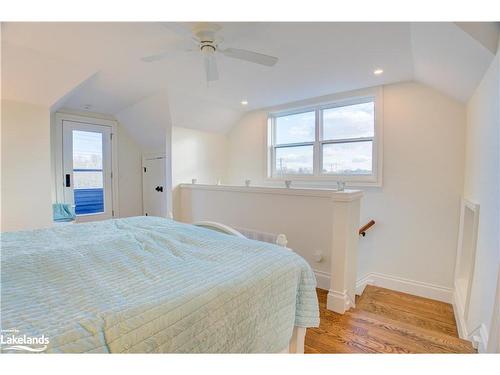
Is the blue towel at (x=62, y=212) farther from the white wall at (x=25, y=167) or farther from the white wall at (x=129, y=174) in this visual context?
the white wall at (x=129, y=174)

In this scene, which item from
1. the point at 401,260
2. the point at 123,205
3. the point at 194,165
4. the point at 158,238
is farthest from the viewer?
the point at 123,205

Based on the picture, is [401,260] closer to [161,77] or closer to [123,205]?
[161,77]

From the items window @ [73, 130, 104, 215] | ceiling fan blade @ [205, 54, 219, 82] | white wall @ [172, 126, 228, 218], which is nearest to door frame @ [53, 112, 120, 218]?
window @ [73, 130, 104, 215]

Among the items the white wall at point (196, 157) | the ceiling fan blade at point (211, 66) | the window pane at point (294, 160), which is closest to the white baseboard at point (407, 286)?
the window pane at point (294, 160)

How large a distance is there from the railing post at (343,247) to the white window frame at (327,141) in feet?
4.12

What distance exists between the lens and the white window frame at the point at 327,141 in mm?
3277

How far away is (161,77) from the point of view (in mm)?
3004

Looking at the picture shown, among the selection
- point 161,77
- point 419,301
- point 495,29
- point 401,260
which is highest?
point 161,77

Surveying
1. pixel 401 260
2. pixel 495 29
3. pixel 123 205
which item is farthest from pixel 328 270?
pixel 123 205

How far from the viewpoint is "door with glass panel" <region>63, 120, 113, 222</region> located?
4.05 m

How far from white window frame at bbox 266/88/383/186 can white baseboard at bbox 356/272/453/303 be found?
121 cm

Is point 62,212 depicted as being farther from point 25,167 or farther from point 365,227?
point 365,227
